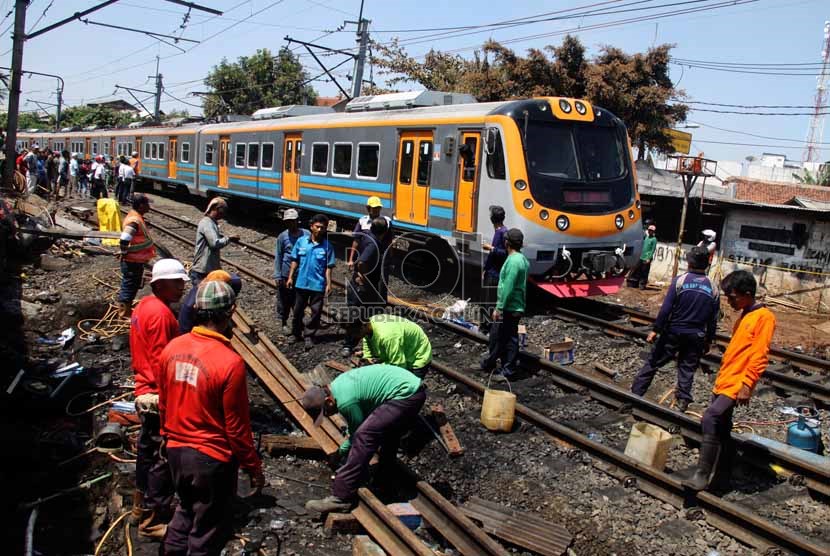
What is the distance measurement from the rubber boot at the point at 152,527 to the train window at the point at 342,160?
9822mm

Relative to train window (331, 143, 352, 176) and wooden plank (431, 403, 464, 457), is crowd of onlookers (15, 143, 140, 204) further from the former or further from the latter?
wooden plank (431, 403, 464, 457)

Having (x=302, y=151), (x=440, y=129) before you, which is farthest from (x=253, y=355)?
(x=302, y=151)

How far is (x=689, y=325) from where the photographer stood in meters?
5.94

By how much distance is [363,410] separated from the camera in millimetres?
4480

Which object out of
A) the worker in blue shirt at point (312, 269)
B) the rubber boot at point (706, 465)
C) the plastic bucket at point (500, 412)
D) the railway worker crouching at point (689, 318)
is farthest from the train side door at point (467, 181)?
the rubber boot at point (706, 465)

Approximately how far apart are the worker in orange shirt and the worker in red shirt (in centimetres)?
337

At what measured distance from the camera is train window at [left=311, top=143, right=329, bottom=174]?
14.1 m

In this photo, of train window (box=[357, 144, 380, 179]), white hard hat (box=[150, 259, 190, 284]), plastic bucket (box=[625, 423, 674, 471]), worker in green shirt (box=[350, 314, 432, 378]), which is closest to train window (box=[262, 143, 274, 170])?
train window (box=[357, 144, 380, 179])

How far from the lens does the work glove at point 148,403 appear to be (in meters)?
4.01

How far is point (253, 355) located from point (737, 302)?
505 cm

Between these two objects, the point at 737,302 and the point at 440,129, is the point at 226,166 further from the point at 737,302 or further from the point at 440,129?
the point at 737,302

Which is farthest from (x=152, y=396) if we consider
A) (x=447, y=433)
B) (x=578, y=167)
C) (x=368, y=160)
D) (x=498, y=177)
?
(x=368, y=160)

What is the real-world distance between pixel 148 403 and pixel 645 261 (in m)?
13.1

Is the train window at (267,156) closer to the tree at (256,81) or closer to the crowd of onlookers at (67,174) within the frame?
the crowd of onlookers at (67,174)
